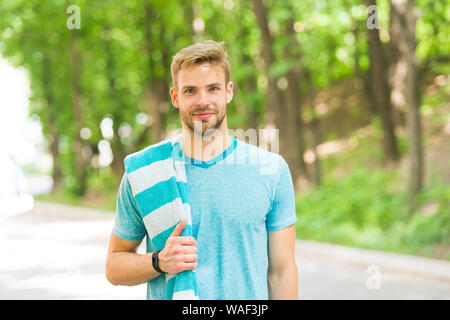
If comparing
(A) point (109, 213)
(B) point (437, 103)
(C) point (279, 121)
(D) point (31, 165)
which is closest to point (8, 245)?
(A) point (109, 213)

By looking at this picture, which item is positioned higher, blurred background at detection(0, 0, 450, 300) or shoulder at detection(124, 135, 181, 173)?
blurred background at detection(0, 0, 450, 300)

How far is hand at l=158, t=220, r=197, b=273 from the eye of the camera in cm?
212

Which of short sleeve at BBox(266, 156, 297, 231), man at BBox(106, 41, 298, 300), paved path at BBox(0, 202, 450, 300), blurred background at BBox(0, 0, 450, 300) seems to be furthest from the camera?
blurred background at BBox(0, 0, 450, 300)

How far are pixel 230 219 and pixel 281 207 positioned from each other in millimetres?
231

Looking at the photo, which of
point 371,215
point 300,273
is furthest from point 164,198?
point 371,215

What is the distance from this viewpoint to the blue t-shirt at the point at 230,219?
222 cm

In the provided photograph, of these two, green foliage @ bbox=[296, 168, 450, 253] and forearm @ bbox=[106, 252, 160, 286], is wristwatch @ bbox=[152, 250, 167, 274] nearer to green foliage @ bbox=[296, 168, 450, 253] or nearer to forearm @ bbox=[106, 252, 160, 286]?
forearm @ bbox=[106, 252, 160, 286]

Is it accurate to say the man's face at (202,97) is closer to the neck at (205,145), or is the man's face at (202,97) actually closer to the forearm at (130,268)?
the neck at (205,145)

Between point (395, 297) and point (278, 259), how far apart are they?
5927mm

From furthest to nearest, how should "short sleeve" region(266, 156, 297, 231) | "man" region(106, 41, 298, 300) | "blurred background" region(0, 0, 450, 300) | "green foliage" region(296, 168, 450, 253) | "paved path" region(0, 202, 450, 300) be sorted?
"blurred background" region(0, 0, 450, 300) → "green foliage" region(296, 168, 450, 253) → "paved path" region(0, 202, 450, 300) → "short sleeve" region(266, 156, 297, 231) → "man" region(106, 41, 298, 300)

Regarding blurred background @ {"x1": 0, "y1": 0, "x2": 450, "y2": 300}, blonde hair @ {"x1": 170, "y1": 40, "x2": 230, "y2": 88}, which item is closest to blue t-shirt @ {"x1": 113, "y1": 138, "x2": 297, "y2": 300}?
blonde hair @ {"x1": 170, "y1": 40, "x2": 230, "y2": 88}

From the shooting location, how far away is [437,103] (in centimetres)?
1938

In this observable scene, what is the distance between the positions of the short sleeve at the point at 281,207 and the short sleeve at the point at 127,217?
508 millimetres

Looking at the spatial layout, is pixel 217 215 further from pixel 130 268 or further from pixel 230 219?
pixel 130 268
